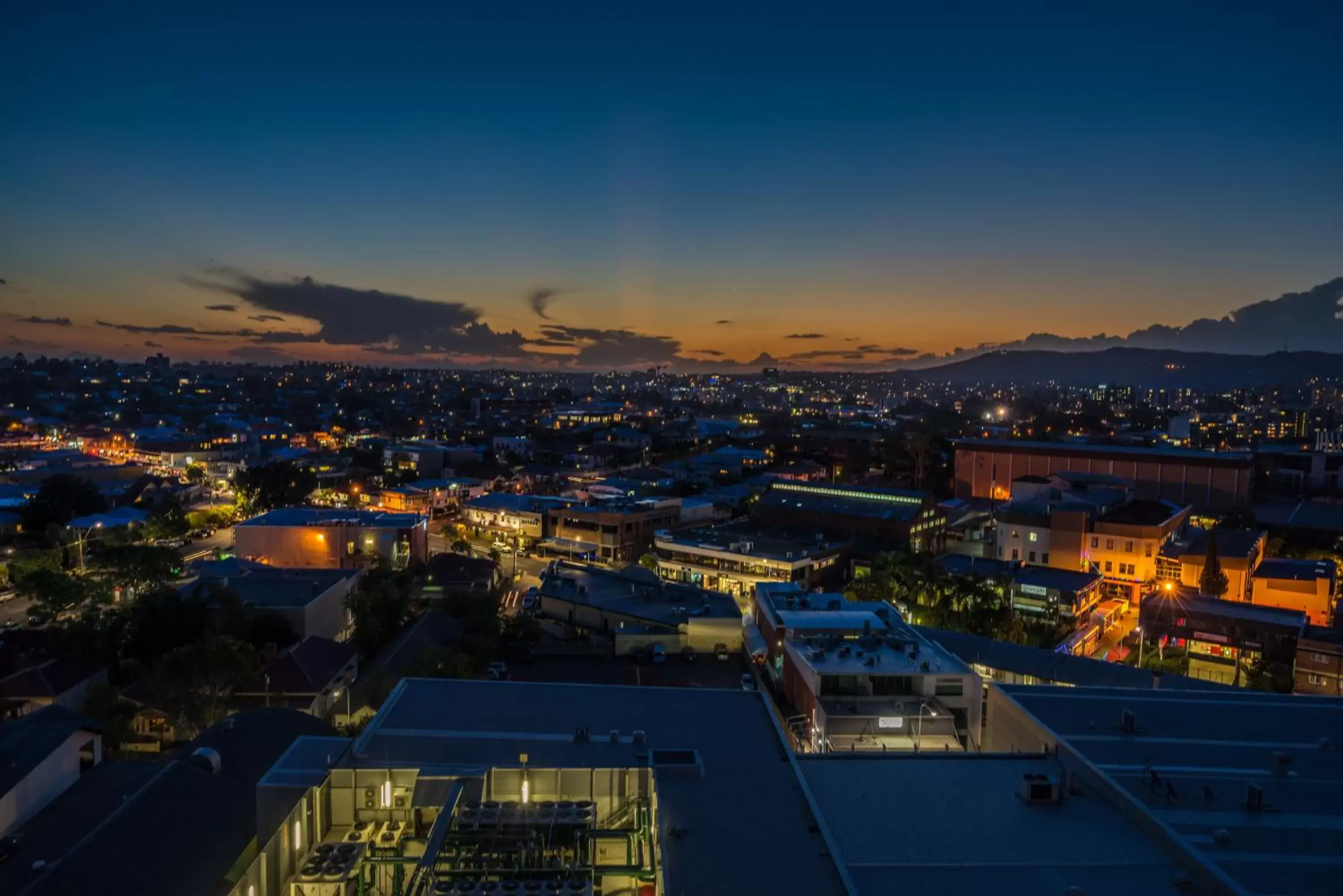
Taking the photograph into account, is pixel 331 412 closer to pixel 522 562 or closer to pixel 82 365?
pixel 82 365

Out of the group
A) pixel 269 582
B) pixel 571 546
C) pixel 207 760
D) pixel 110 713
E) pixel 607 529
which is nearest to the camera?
pixel 207 760

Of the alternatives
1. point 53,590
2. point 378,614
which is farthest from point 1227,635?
point 53,590

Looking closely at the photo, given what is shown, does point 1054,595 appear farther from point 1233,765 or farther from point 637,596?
point 1233,765

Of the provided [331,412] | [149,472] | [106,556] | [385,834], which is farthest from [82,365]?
[385,834]

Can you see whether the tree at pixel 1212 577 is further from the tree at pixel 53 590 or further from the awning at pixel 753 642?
the tree at pixel 53 590

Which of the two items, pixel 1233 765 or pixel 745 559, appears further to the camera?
pixel 745 559

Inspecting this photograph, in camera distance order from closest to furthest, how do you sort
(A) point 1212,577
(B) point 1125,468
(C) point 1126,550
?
(A) point 1212,577 → (C) point 1126,550 → (B) point 1125,468

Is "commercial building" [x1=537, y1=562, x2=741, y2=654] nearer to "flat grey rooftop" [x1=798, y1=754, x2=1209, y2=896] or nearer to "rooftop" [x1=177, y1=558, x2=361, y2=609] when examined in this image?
"rooftop" [x1=177, y1=558, x2=361, y2=609]
